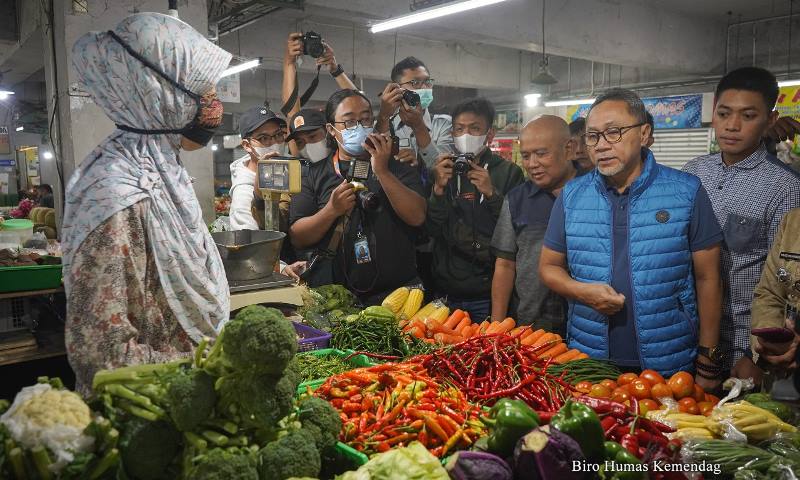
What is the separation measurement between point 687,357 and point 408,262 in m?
1.80

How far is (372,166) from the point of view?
12.2ft

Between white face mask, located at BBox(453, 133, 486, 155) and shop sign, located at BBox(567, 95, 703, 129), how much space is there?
28.1ft

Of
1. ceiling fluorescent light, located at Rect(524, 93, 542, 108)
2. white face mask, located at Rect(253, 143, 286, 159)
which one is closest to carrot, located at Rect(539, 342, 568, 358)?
white face mask, located at Rect(253, 143, 286, 159)

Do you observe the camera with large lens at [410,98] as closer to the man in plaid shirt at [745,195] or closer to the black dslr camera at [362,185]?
the black dslr camera at [362,185]

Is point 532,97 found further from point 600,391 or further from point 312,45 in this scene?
point 600,391

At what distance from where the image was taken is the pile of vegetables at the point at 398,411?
1.92 metres

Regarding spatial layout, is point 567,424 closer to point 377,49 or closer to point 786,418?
point 786,418

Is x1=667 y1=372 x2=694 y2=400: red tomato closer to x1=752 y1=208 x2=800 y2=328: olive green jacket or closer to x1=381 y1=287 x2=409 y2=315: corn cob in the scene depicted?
x1=752 y1=208 x2=800 y2=328: olive green jacket

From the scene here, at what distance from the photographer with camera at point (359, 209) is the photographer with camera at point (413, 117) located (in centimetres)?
30

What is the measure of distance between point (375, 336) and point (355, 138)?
1.40m

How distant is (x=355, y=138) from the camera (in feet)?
12.5

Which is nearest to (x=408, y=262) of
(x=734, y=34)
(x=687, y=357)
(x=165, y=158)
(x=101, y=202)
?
(x=687, y=357)

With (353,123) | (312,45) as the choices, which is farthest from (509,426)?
(312,45)

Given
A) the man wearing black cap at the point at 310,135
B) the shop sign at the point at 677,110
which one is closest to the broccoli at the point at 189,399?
the man wearing black cap at the point at 310,135
